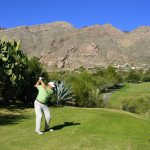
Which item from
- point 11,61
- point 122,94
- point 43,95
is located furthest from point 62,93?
point 122,94

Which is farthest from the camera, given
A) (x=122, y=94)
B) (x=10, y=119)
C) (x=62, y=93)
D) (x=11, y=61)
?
(x=122, y=94)

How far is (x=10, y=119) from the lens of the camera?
18625 mm

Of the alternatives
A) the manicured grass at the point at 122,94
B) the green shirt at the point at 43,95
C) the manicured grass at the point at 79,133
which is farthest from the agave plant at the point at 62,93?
the manicured grass at the point at 122,94

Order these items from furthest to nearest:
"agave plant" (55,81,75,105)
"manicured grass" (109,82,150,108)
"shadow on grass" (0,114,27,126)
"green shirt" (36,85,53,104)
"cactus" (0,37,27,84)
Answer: "manicured grass" (109,82,150,108)
"agave plant" (55,81,75,105)
"cactus" (0,37,27,84)
"shadow on grass" (0,114,27,126)
"green shirt" (36,85,53,104)

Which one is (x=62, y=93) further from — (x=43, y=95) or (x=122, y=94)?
(x=122, y=94)

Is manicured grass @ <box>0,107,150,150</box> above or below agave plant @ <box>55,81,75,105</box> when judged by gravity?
below

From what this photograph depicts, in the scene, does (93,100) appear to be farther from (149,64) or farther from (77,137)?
(149,64)

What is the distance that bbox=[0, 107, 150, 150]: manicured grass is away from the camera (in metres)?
12.1

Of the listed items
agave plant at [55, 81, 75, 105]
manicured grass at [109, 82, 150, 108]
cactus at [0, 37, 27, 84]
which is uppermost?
cactus at [0, 37, 27, 84]

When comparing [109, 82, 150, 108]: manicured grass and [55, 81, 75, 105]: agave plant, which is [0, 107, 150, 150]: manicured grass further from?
[109, 82, 150, 108]: manicured grass

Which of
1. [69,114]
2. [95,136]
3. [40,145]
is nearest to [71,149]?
[40,145]

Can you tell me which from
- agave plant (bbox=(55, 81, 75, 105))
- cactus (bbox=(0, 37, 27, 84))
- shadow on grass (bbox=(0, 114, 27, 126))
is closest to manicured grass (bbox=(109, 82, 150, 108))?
agave plant (bbox=(55, 81, 75, 105))

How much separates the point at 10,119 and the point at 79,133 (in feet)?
17.8

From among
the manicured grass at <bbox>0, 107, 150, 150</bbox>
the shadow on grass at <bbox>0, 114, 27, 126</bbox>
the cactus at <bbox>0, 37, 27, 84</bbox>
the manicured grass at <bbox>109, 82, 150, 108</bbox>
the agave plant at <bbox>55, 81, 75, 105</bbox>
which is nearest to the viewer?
the manicured grass at <bbox>0, 107, 150, 150</bbox>
